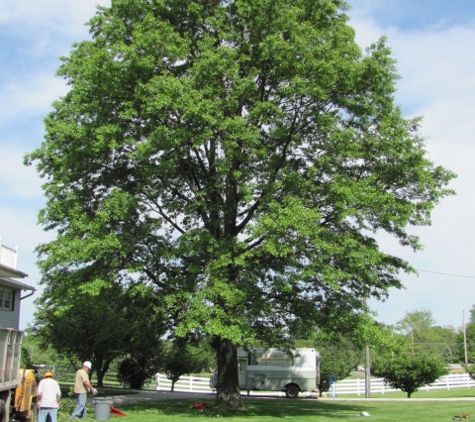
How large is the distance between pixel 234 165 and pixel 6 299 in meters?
19.6

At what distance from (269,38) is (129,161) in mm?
7454

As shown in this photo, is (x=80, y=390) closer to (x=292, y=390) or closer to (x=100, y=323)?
(x=100, y=323)

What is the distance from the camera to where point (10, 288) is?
33.9 m

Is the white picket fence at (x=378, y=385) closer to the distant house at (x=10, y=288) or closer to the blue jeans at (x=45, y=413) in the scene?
the distant house at (x=10, y=288)

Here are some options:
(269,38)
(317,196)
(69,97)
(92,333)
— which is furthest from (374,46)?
(92,333)

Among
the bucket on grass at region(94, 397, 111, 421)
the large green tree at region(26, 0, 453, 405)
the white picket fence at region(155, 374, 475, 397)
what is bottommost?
the white picket fence at region(155, 374, 475, 397)

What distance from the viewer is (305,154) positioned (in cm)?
2248

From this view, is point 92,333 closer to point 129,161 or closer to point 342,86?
point 129,161

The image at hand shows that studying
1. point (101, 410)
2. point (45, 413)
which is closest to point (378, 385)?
point (101, 410)

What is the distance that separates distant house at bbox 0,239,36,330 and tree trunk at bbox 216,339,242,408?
1305 cm

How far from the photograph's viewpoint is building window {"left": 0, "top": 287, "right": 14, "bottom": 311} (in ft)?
108

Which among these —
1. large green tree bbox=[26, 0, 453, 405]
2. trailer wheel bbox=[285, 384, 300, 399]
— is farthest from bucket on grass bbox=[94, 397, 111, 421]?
trailer wheel bbox=[285, 384, 300, 399]

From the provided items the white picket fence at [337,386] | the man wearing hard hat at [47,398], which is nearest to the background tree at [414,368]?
the white picket fence at [337,386]

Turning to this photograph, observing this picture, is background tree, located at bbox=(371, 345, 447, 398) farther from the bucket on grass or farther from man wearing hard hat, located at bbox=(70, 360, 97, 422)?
man wearing hard hat, located at bbox=(70, 360, 97, 422)
